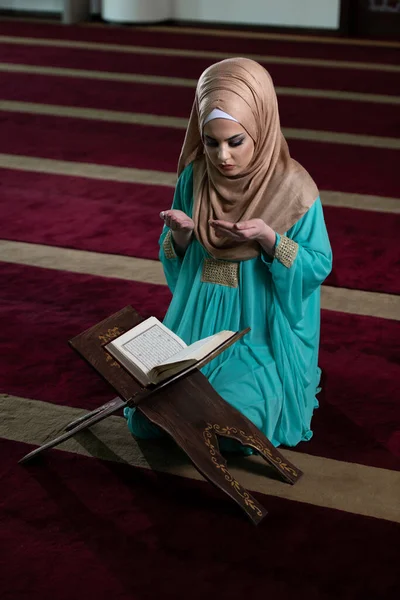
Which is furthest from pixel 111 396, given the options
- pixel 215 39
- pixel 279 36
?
pixel 279 36

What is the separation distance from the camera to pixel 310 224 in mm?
2543

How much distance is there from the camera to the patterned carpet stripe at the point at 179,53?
746cm

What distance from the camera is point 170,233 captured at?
2.70m

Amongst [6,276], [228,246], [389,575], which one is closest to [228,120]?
[228,246]

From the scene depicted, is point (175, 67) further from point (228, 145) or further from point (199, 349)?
point (199, 349)

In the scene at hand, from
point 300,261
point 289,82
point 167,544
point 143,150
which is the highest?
point 300,261

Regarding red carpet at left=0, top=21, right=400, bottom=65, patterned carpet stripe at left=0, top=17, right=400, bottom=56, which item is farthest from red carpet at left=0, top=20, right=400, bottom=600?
patterned carpet stripe at left=0, top=17, right=400, bottom=56

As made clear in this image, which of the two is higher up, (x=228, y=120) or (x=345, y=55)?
(x=228, y=120)

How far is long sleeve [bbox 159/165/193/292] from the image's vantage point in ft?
→ 8.72

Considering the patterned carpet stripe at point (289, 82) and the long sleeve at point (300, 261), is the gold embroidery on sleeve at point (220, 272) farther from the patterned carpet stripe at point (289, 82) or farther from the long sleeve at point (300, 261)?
the patterned carpet stripe at point (289, 82)

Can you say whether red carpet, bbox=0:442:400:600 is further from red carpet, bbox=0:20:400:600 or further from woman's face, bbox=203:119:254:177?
woman's face, bbox=203:119:254:177

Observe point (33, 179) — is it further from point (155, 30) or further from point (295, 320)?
point (155, 30)

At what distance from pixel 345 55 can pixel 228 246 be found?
569 cm

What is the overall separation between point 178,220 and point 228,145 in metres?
0.25
